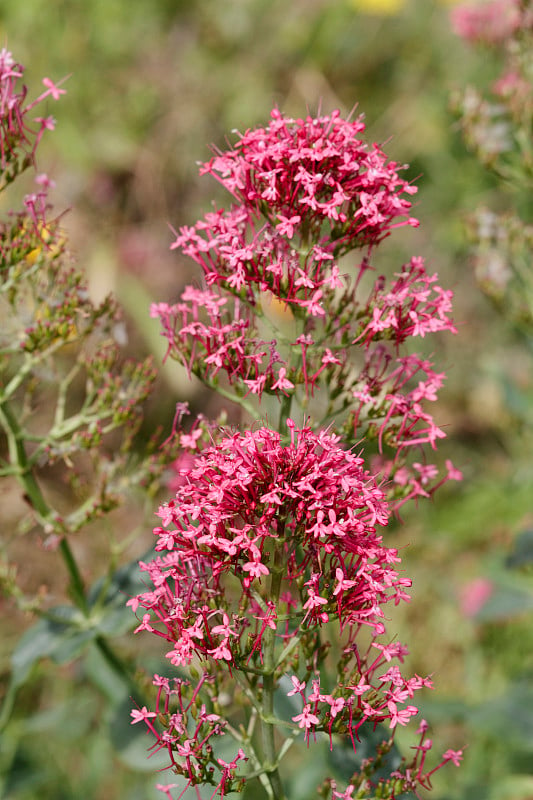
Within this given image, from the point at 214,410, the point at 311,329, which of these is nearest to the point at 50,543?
the point at 311,329

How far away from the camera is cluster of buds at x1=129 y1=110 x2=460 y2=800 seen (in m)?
1.43

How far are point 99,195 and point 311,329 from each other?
423 cm

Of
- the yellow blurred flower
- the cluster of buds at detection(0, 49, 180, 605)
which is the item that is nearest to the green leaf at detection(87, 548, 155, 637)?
the cluster of buds at detection(0, 49, 180, 605)

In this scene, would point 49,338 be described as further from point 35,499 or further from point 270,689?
point 270,689

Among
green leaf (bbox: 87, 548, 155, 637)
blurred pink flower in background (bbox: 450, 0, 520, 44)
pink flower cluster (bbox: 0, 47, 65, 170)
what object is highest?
blurred pink flower in background (bbox: 450, 0, 520, 44)

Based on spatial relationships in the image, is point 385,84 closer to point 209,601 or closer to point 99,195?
point 99,195

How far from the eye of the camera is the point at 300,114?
587cm

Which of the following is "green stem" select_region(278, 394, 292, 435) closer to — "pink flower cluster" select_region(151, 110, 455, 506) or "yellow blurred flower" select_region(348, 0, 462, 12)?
"pink flower cluster" select_region(151, 110, 455, 506)

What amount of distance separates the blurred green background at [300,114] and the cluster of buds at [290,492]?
235 cm

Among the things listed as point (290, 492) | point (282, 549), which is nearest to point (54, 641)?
point (282, 549)

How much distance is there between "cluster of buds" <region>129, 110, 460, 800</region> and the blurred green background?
2351 mm

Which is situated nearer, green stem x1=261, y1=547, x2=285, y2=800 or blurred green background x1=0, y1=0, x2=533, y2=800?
green stem x1=261, y1=547, x2=285, y2=800

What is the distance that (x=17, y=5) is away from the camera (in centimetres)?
592

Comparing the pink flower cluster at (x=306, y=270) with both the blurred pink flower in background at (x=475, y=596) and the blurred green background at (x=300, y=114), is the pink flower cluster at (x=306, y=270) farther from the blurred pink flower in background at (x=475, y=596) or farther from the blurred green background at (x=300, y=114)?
the blurred green background at (x=300, y=114)
